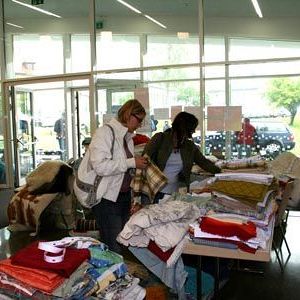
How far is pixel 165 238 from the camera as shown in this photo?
84.2 inches

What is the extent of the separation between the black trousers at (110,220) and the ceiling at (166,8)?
4281 mm

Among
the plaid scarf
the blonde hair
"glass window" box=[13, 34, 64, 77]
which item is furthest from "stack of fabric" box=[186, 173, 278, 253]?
"glass window" box=[13, 34, 64, 77]

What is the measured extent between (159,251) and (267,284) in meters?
1.66

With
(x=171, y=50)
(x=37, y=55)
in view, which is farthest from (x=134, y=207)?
(x=37, y=55)

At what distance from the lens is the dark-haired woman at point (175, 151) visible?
3408mm

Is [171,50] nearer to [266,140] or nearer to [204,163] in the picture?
[266,140]

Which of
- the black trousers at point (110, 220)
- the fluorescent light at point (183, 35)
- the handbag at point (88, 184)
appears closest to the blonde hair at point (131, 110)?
the handbag at point (88, 184)

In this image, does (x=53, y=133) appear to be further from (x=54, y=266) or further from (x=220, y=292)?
(x=54, y=266)

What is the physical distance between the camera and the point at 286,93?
5.87 metres

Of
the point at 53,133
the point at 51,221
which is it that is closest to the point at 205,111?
the point at 51,221

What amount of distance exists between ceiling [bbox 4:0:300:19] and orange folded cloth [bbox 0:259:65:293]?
18.1 feet

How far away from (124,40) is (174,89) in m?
1.21

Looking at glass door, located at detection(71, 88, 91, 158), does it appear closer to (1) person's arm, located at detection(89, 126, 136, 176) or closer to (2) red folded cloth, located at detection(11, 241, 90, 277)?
(1) person's arm, located at detection(89, 126, 136, 176)

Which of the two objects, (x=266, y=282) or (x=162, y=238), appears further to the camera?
(x=266, y=282)
